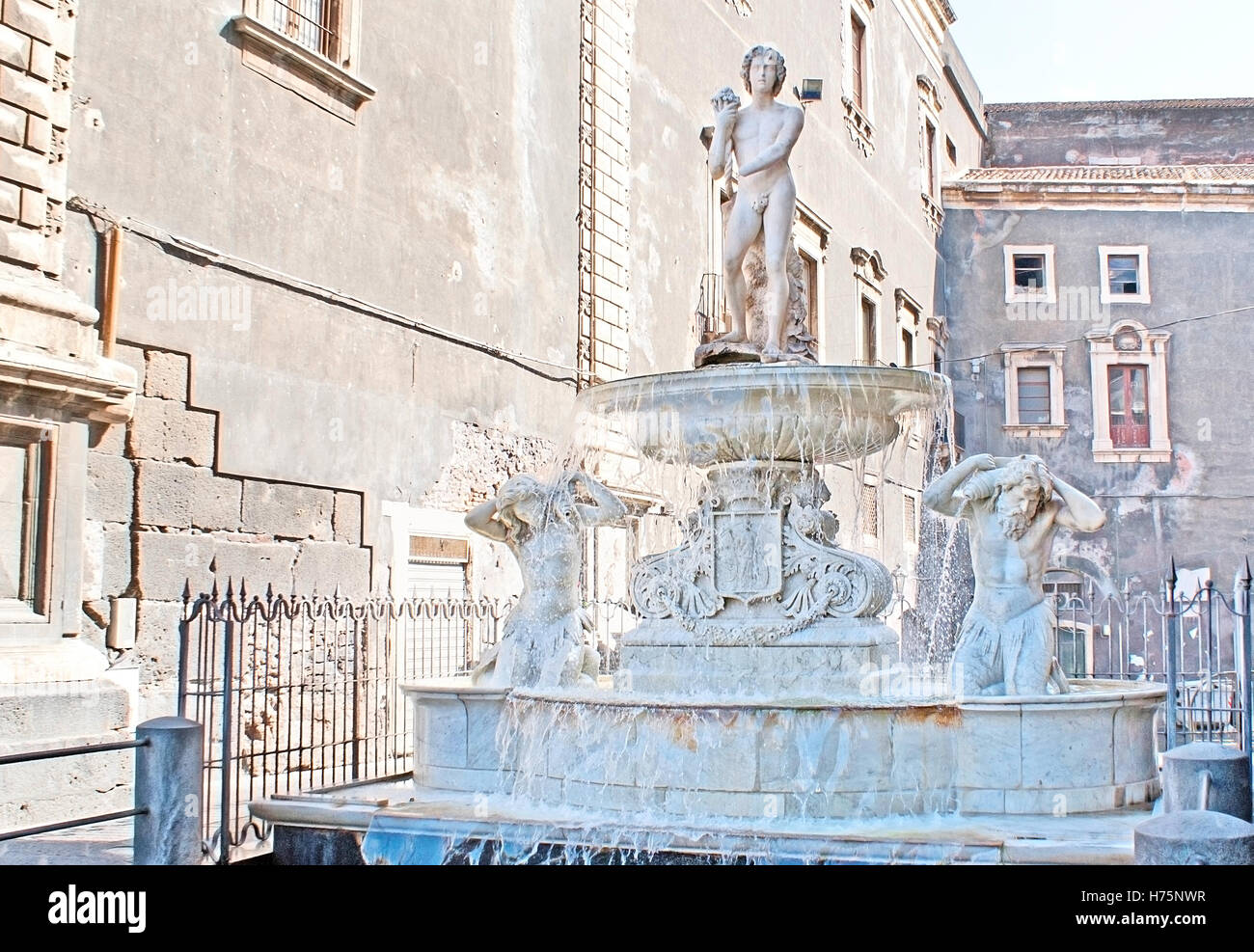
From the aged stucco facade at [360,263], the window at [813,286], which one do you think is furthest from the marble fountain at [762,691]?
the window at [813,286]

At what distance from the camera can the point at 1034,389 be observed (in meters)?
27.0

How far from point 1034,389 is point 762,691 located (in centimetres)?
2209

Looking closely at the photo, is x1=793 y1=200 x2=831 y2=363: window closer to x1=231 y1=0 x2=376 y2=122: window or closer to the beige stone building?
the beige stone building

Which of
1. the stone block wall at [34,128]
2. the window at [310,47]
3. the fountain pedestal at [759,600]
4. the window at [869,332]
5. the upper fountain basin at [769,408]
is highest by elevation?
the window at [869,332]

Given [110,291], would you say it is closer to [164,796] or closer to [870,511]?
[164,796]

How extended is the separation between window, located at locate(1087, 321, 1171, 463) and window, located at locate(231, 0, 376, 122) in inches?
778

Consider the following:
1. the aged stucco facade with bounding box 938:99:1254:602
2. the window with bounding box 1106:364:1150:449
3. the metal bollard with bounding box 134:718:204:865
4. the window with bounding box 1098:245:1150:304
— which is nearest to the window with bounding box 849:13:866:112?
the aged stucco facade with bounding box 938:99:1254:602

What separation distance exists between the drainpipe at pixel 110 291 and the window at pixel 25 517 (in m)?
0.75

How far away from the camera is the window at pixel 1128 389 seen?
26266 mm

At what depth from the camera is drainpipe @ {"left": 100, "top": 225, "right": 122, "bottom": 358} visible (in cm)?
778

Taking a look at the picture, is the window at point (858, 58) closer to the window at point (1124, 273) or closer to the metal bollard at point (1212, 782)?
the window at point (1124, 273)
